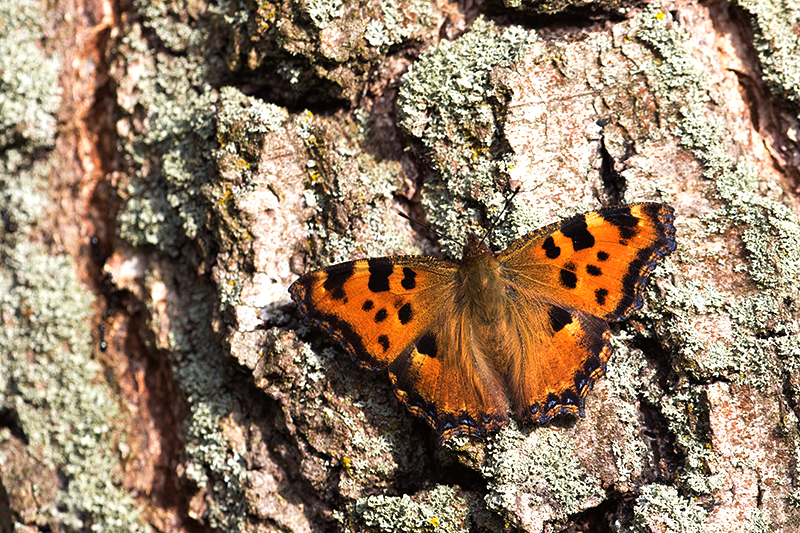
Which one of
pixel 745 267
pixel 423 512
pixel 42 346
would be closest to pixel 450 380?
pixel 423 512

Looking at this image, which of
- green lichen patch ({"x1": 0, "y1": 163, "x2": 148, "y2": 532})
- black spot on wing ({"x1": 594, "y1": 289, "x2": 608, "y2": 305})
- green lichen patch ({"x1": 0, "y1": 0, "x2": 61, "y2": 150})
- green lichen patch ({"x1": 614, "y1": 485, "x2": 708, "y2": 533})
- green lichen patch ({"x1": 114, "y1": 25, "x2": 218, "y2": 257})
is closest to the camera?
green lichen patch ({"x1": 614, "y1": 485, "x2": 708, "y2": 533})

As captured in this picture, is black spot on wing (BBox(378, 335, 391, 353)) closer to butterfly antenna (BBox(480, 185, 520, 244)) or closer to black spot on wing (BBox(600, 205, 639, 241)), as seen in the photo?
butterfly antenna (BBox(480, 185, 520, 244))

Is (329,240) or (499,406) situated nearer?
(499,406)

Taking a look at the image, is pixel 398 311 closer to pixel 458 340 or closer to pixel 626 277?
pixel 458 340

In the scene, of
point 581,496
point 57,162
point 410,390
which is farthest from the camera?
point 57,162

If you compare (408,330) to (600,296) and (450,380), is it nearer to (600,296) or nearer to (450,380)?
(450,380)

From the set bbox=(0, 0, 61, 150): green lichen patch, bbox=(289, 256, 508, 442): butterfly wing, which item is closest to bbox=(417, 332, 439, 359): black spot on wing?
bbox=(289, 256, 508, 442): butterfly wing

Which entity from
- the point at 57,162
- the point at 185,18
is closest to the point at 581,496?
the point at 185,18
